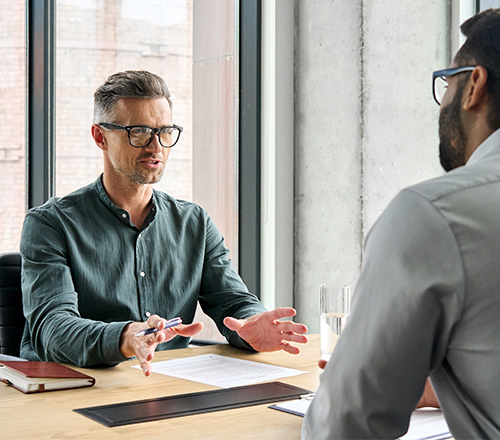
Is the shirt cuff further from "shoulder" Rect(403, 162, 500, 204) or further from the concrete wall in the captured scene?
the concrete wall

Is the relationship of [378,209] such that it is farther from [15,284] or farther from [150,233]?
[15,284]

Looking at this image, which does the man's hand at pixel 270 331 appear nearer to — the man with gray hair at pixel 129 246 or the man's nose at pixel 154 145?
the man with gray hair at pixel 129 246

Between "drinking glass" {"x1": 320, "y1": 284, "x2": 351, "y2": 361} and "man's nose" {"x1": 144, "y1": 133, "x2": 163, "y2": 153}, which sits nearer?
"drinking glass" {"x1": 320, "y1": 284, "x2": 351, "y2": 361}

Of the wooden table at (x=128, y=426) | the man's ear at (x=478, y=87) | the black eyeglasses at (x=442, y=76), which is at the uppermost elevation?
the black eyeglasses at (x=442, y=76)

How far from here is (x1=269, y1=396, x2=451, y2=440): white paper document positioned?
4.22ft

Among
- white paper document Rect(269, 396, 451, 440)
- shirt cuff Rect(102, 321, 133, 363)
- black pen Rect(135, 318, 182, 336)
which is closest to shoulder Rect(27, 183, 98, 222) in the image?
shirt cuff Rect(102, 321, 133, 363)

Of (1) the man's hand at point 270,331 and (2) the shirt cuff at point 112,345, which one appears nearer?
(2) the shirt cuff at point 112,345

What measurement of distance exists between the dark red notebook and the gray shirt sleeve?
86cm

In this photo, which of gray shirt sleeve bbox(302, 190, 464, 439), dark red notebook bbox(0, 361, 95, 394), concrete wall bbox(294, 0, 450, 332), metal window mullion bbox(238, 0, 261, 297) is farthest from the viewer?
metal window mullion bbox(238, 0, 261, 297)

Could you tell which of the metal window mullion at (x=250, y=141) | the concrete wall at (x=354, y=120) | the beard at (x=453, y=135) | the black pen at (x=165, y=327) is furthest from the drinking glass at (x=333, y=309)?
the metal window mullion at (x=250, y=141)

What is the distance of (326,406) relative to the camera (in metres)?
0.93

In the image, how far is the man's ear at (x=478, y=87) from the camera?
102 centimetres

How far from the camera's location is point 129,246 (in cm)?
244

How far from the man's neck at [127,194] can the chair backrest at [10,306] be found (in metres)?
0.39
